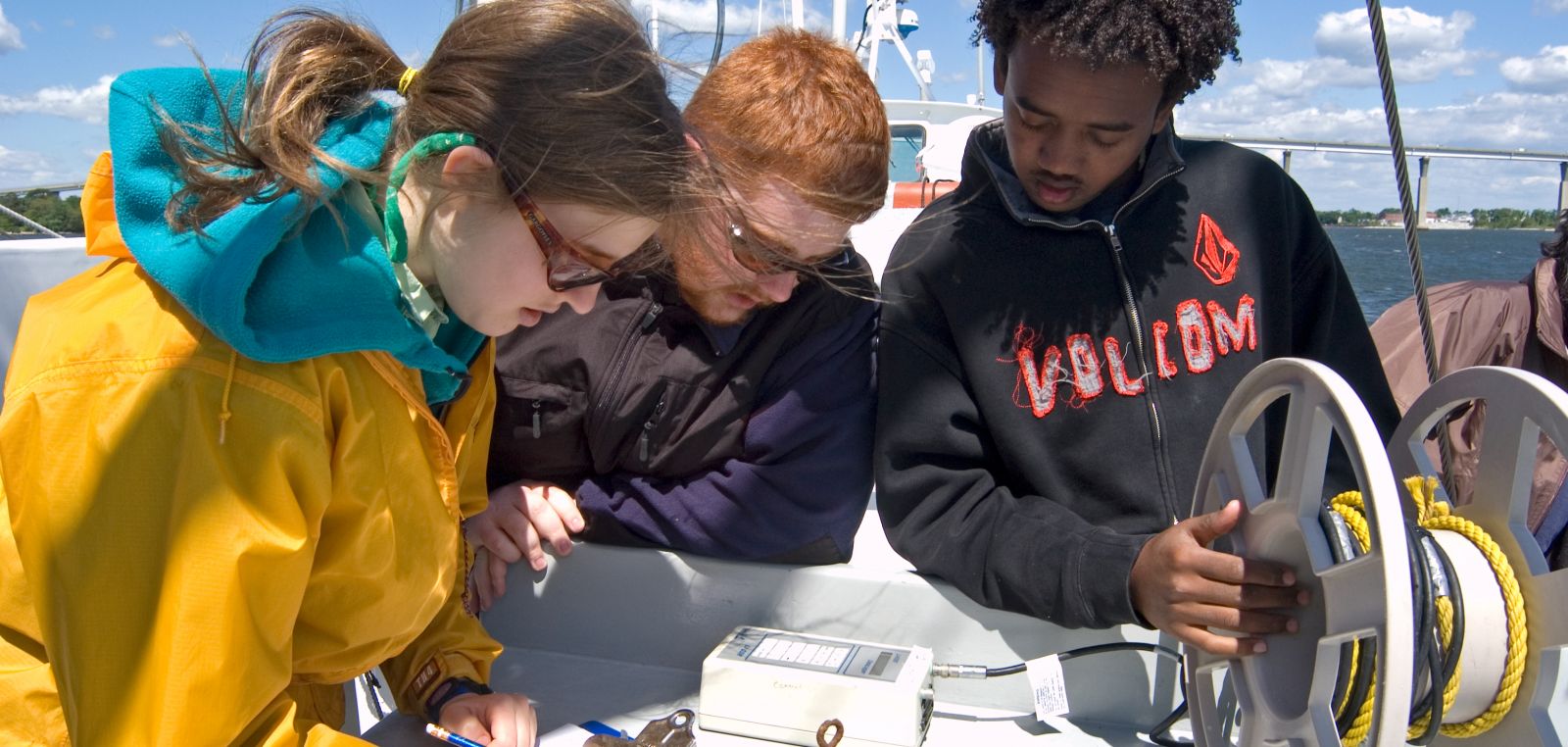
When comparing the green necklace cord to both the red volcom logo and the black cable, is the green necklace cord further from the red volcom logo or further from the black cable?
the red volcom logo

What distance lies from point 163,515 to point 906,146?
23.9 feet

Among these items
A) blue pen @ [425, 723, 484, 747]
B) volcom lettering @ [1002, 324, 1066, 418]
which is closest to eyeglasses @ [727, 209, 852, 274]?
volcom lettering @ [1002, 324, 1066, 418]

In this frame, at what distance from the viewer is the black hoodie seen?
5.16ft

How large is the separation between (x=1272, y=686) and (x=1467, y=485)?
1.24m

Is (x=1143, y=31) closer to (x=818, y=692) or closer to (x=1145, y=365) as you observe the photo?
(x=1145, y=365)

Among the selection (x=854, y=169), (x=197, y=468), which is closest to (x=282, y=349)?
(x=197, y=468)

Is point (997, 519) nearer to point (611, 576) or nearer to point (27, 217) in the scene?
point (611, 576)

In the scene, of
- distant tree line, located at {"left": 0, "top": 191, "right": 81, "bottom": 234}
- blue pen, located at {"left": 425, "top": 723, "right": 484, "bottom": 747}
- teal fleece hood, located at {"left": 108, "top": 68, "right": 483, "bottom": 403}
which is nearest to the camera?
teal fleece hood, located at {"left": 108, "top": 68, "right": 483, "bottom": 403}

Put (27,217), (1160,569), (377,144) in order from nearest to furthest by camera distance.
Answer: (377,144), (1160,569), (27,217)

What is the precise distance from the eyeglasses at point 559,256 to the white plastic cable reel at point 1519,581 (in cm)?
83

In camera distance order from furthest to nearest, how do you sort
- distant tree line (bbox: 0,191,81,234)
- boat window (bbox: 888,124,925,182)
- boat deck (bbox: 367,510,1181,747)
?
boat window (bbox: 888,124,925,182) → distant tree line (bbox: 0,191,81,234) → boat deck (bbox: 367,510,1181,747)

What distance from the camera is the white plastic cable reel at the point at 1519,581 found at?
893 millimetres

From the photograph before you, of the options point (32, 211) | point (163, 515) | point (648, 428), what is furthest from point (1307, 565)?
point (32, 211)

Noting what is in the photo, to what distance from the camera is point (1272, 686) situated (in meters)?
1.04
